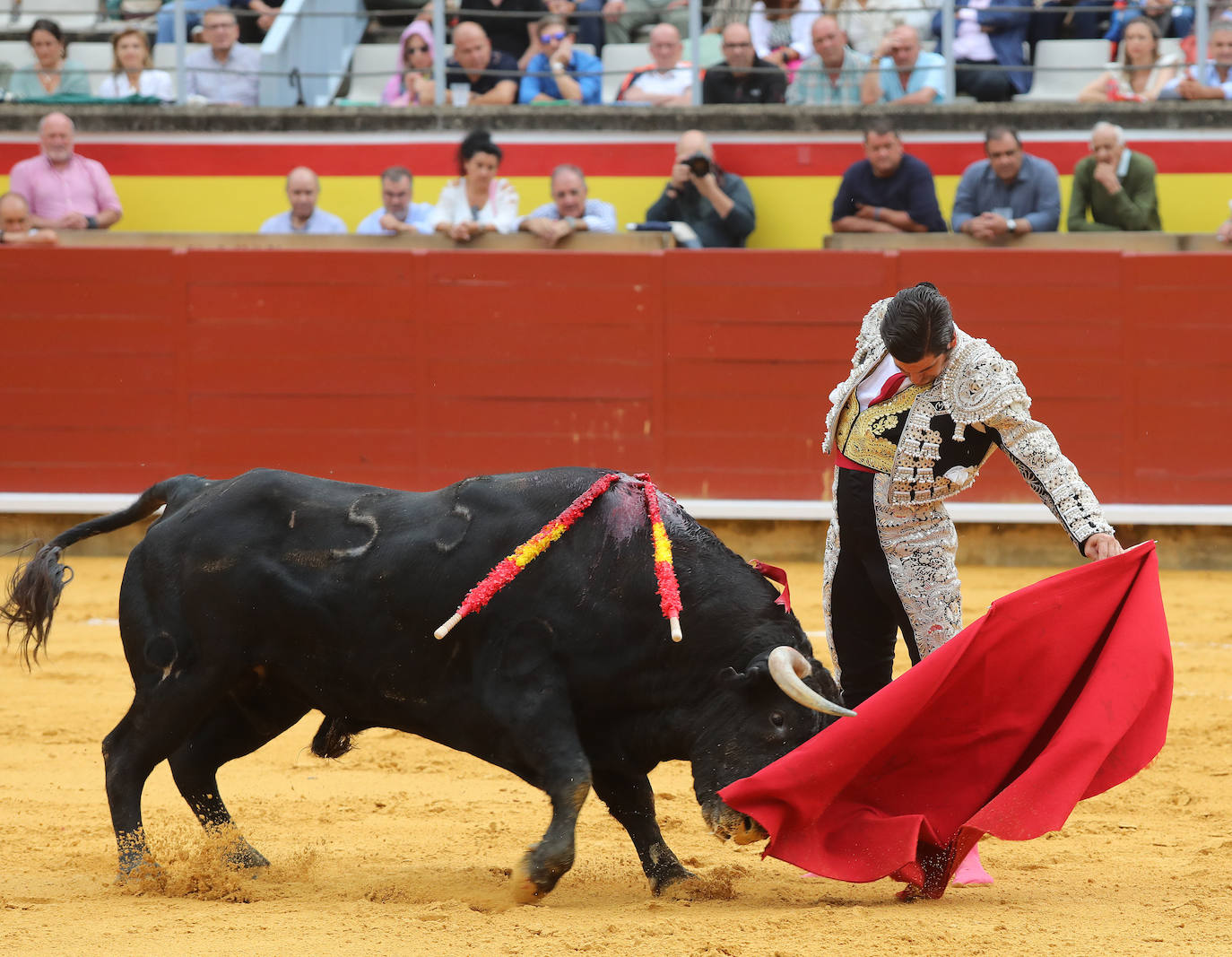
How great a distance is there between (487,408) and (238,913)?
494cm

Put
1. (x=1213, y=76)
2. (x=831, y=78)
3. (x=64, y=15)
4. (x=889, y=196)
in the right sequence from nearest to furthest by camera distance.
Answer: (x=889, y=196) < (x=1213, y=76) < (x=831, y=78) < (x=64, y=15)

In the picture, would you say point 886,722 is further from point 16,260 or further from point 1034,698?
point 16,260

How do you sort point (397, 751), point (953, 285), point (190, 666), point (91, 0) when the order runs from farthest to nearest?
point (91, 0) < point (953, 285) < point (397, 751) < point (190, 666)

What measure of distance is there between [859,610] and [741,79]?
5.58m

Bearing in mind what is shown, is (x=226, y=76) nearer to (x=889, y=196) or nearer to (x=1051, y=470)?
(x=889, y=196)

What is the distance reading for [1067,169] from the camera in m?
8.46

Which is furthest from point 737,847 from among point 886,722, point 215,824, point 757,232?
point 757,232

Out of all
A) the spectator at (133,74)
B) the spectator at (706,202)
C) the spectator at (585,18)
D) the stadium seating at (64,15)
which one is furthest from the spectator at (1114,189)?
the stadium seating at (64,15)

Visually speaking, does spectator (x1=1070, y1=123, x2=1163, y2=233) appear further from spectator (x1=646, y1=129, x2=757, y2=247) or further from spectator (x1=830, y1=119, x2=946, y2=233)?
spectator (x1=646, y1=129, x2=757, y2=247)

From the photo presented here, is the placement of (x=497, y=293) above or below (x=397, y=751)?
above

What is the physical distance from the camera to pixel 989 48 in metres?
8.75

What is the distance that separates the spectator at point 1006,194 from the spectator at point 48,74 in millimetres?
5090

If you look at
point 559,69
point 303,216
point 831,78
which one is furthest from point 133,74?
point 831,78

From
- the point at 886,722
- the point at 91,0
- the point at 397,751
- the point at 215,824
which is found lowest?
the point at 397,751
